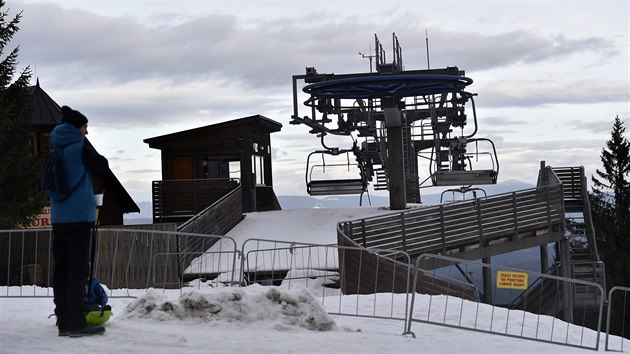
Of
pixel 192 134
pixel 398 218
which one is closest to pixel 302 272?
pixel 398 218

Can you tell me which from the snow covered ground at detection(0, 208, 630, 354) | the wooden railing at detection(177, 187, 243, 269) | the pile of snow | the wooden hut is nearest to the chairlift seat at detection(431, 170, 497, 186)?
the wooden railing at detection(177, 187, 243, 269)

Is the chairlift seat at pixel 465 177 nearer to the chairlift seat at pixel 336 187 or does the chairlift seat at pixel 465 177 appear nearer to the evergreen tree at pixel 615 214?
the chairlift seat at pixel 336 187

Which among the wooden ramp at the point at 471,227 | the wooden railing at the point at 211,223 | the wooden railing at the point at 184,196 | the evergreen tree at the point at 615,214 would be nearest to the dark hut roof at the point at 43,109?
the wooden railing at the point at 184,196

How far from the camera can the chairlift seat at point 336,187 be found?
3719 centimetres

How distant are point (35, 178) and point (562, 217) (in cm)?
1669

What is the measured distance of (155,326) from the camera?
40.0ft

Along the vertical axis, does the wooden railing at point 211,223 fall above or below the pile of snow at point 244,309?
above

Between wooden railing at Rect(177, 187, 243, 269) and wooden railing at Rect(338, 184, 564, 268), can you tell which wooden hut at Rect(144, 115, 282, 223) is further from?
wooden railing at Rect(338, 184, 564, 268)

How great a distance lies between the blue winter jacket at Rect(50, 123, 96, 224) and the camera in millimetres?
→ 11156

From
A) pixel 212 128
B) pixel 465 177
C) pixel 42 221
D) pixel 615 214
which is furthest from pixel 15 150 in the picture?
pixel 615 214

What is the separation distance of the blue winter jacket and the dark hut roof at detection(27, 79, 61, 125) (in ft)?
105

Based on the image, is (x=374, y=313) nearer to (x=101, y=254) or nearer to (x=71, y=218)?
(x=71, y=218)

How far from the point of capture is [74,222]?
1116cm

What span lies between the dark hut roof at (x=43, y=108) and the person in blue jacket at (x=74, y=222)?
3213cm
